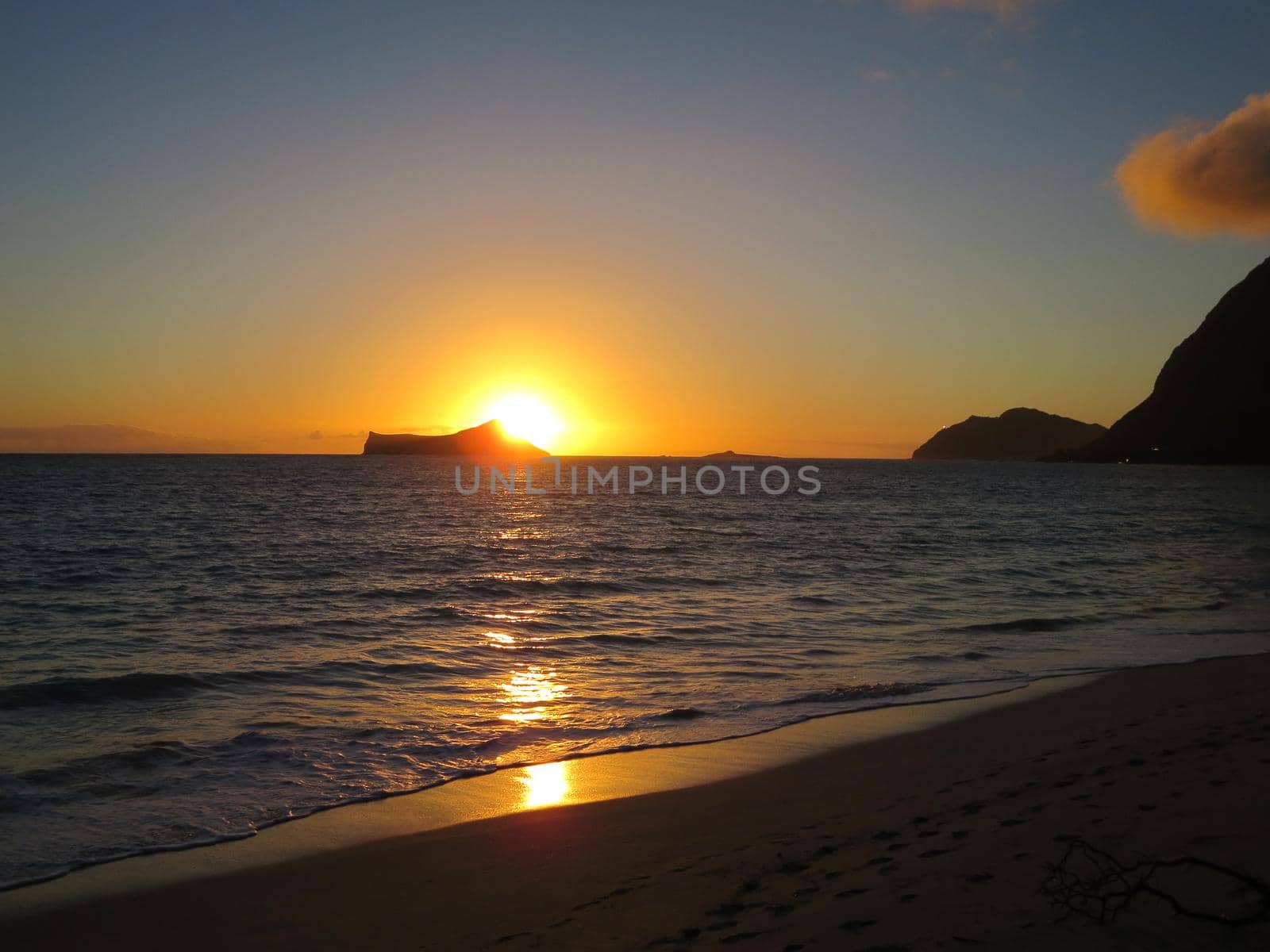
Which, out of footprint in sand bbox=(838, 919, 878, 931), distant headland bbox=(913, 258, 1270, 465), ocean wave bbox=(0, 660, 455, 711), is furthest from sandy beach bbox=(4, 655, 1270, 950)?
distant headland bbox=(913, 258, 1270, 465)

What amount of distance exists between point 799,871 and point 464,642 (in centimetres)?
1238

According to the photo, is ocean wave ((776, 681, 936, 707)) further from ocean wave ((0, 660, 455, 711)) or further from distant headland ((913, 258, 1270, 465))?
distant headland ((913, 258, 1270, 465))

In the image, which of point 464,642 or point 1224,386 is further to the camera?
point 1224,386

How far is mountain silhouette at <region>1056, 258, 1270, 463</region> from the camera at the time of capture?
152 m

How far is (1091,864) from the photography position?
5.52 meters

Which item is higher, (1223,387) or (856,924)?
(1223,387)

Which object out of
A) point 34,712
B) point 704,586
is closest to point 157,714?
point 34,712

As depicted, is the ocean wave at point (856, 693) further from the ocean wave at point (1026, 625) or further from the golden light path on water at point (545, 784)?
the ocean wave at point (1026, 625)

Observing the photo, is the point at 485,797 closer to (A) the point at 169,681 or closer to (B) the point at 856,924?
(B) the point at 856,924

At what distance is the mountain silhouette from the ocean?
132m

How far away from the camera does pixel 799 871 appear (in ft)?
20.3

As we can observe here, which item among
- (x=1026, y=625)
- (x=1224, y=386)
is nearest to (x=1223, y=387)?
(x=1224, y=386)

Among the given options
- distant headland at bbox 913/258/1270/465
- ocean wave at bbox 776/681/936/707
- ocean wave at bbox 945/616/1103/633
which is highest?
distant headland at bbox 913/258/1270/465

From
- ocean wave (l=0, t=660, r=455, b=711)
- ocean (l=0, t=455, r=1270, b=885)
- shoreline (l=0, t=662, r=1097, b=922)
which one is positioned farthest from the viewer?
ocean wave (l=0, t=660, r=455, b=711)
